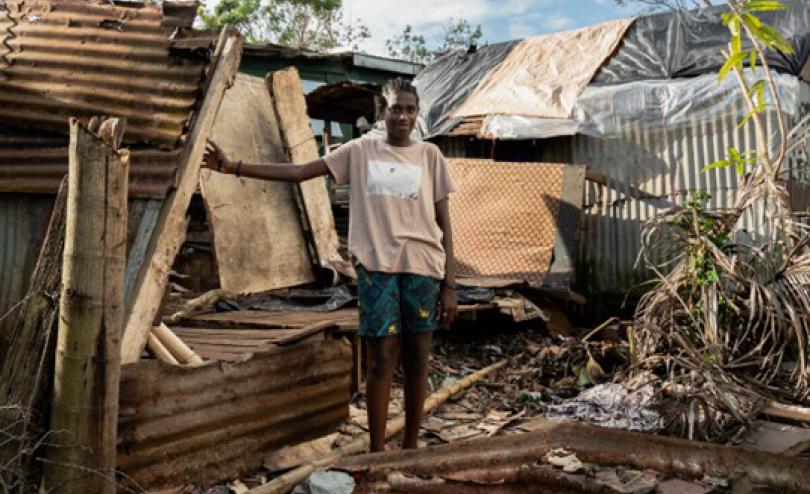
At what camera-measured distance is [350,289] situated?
19.6ft

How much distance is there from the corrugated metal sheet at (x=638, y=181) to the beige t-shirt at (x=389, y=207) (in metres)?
5.28

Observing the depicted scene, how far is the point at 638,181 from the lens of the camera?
8.07 m

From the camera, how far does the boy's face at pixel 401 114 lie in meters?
3.13

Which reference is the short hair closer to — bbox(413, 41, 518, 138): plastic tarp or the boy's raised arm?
the boy's raised arm

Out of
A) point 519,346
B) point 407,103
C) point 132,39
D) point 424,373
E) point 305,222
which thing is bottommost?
point 519,346

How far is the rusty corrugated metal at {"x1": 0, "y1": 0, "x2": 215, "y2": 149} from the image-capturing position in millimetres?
3480

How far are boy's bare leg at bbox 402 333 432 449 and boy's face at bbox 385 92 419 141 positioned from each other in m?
0.87

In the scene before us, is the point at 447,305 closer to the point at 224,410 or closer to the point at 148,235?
the point at 224,410

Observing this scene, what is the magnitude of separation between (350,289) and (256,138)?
1.55 m

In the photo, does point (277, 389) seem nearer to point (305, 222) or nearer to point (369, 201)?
point (369, 201)

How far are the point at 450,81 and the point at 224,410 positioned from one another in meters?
7.02

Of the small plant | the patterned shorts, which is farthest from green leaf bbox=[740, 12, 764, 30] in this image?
the patterned shorts

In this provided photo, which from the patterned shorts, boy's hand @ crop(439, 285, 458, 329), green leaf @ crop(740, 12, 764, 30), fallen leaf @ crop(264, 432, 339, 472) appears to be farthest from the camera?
green leaf @ crop(740, 12, 764, 30)

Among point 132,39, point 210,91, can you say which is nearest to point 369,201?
point 210,91
